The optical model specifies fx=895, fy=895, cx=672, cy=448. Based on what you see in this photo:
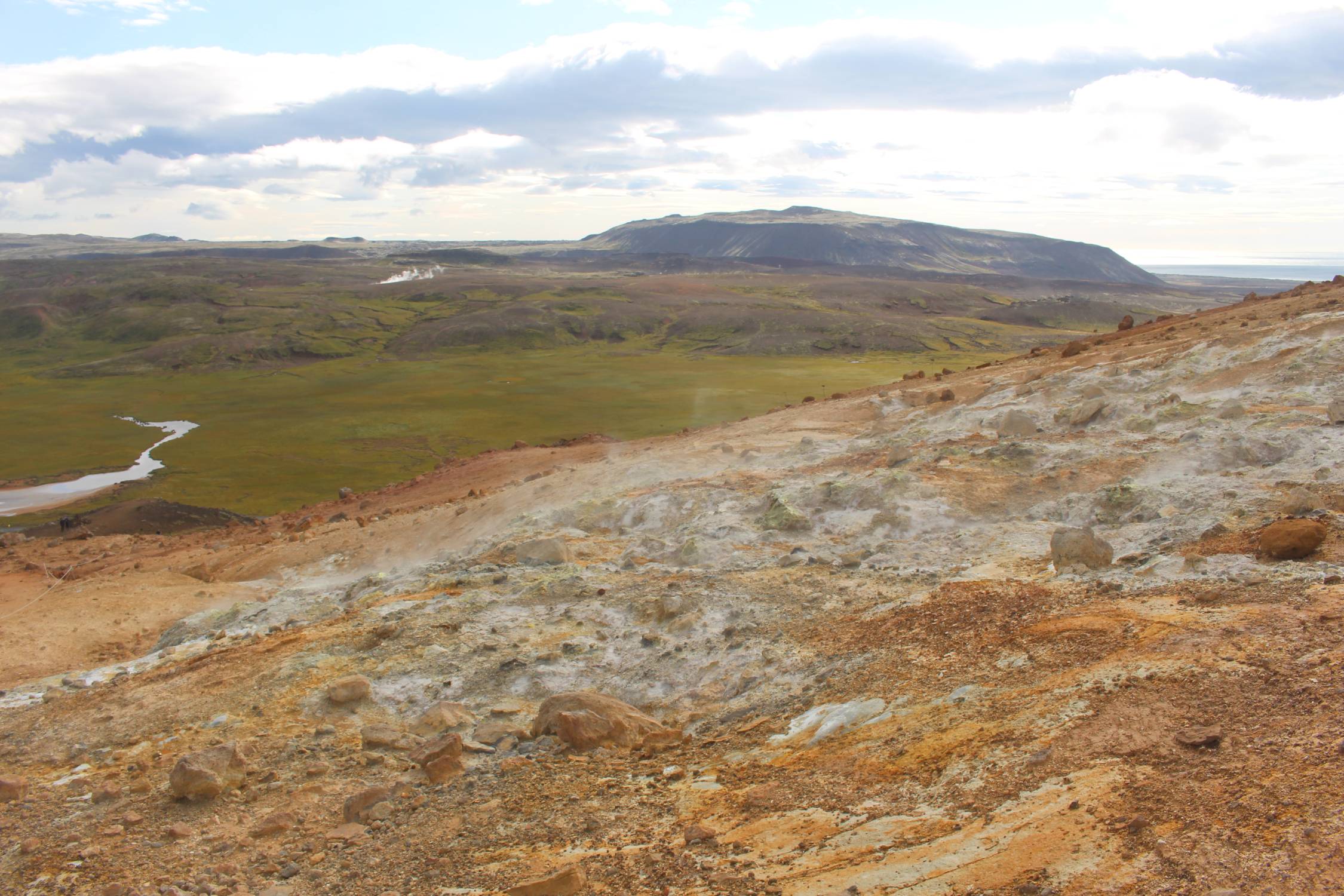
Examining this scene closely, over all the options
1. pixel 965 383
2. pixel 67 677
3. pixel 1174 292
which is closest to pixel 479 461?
pixel 965 383

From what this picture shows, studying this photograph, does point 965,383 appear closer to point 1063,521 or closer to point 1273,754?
point 1063,521

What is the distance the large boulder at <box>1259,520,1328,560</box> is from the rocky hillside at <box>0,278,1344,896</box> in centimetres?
4

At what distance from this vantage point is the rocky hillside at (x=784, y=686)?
5.70 metres

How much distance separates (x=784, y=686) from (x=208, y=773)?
18.3 ft

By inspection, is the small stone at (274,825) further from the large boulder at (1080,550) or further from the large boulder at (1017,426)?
the large boulder at (1017,426)

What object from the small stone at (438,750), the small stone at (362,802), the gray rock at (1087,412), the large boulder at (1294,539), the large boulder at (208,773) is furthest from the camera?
the gray rock at (1087,412)

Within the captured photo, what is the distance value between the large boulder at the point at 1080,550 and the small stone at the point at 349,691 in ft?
26.7

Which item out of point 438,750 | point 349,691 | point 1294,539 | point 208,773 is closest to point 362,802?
point 438,750

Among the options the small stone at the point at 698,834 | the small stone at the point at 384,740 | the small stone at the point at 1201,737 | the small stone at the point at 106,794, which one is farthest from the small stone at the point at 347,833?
the small stone at the point at 1201,737

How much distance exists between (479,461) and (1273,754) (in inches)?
1168

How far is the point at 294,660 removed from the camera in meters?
11.4

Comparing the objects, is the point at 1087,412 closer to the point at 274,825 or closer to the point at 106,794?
the point at 274,825

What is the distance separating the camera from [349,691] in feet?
33.2

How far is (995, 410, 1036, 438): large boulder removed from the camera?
699 inches
